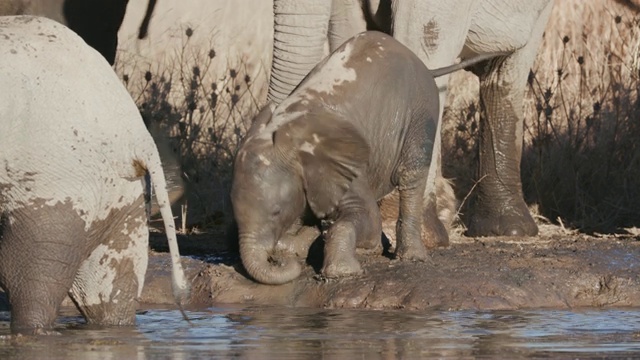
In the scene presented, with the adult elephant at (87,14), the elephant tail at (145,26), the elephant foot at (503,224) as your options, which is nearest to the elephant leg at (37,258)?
the adult elephant at (87,14)

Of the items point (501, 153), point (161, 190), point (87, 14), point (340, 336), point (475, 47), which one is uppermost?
point (87, 14)

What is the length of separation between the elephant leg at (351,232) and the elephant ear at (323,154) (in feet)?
0.21

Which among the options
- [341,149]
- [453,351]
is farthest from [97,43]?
[453,351]

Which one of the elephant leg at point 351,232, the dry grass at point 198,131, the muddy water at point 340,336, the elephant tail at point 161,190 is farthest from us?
the dry grass at point 198,131

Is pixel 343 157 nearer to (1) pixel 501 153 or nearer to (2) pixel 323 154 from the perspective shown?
(2) pixel 323 154

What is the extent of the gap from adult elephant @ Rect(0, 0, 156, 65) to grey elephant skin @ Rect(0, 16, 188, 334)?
11.2ft

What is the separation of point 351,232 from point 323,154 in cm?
41

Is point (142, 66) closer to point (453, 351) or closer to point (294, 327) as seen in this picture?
point (294, 327)

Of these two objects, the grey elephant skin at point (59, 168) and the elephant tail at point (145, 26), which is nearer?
the grey elephant skin at point (59, 168)

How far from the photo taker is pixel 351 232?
8.92 m

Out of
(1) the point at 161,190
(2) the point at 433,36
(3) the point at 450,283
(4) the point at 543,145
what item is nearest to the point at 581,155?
(4) the point at 543,145

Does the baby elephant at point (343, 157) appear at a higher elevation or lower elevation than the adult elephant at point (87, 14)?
lower

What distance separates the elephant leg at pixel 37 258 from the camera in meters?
7.27

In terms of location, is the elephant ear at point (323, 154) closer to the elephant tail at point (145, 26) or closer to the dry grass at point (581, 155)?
the dry grass at point (581, 155)
